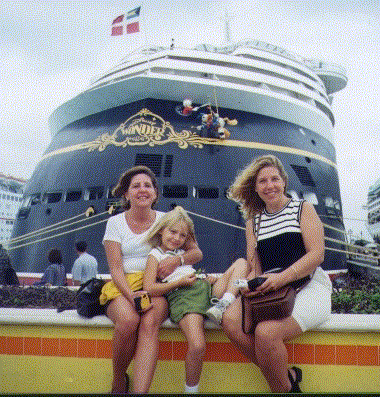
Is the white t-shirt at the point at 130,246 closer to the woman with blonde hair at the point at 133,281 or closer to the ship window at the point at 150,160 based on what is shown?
the woman with blonde hair at the point at 133,281

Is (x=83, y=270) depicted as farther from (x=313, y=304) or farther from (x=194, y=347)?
(x=313, y=304)

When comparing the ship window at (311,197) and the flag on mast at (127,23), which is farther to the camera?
the ship window at (311,197)

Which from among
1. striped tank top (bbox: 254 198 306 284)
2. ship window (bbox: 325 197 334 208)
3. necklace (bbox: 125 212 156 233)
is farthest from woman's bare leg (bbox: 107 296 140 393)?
ship window (bbox: 325 197 334 208)

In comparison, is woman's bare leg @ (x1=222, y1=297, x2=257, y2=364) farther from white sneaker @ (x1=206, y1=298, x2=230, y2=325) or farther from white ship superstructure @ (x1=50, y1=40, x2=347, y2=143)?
white ship superstructure @ (x1=50, y1=40, x2=347, y2=143)

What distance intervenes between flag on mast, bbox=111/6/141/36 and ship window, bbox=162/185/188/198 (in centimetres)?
309

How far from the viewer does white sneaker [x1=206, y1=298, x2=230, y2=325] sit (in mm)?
2266

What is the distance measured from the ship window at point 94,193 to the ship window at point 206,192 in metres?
1.93

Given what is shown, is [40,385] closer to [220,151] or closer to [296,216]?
[296,216]

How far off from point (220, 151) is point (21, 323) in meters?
6.80

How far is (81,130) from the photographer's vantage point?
10.2m

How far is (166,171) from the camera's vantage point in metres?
8.70

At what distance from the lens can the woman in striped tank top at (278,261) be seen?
215 cm

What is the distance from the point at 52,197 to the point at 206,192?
11.5 feet

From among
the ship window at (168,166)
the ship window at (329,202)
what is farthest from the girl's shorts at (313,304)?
the ship window at (329,202)
